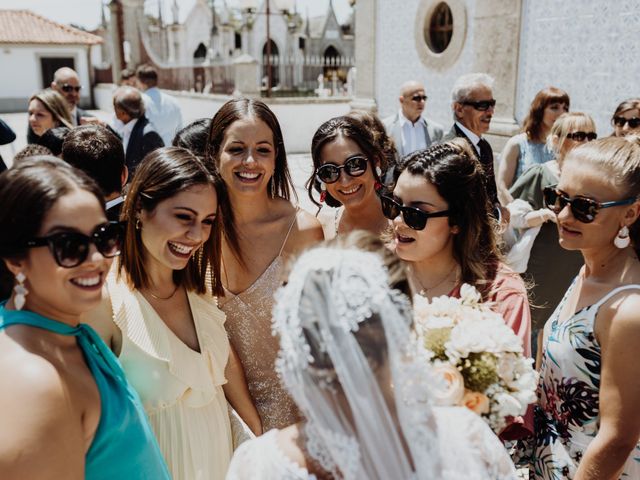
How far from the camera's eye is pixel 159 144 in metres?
6.68

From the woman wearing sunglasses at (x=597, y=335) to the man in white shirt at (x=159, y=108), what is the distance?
6.88 m

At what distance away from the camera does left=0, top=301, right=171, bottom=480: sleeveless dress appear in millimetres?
1566

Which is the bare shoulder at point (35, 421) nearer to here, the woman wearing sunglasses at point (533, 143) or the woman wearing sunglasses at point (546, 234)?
the woman wearing sunglasses at point (546, 234)

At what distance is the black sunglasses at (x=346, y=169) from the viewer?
329 cm

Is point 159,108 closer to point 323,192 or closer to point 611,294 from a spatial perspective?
point 323,192

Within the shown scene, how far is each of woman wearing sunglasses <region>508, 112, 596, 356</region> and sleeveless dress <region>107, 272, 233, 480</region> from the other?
3103 mm

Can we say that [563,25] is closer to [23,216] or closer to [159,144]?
[159,144]

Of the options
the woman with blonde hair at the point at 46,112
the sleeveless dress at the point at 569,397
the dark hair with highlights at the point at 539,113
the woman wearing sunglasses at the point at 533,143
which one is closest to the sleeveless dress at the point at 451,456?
the sleeveless dress at the point at 569,397

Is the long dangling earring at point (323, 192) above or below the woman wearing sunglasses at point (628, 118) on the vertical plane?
below

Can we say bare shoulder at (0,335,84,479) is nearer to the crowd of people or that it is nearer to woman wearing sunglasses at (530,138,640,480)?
the crowd of people

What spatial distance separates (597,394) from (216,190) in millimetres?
1724

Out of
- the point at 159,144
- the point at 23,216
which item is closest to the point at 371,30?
the point at 159,144

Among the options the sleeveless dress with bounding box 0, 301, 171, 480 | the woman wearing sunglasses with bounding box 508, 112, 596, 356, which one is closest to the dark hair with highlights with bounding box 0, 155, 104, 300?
the sleeveless dress with bounding box 0, 301, 171, 480

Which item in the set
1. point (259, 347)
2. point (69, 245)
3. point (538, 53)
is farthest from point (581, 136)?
point (538, 53)
